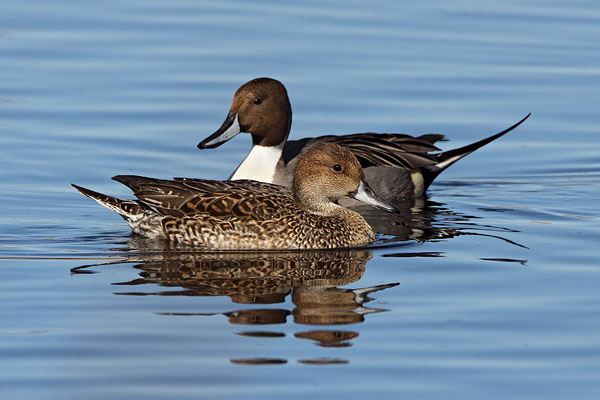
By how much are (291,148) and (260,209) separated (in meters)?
2.74

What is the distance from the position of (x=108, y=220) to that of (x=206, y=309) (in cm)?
319

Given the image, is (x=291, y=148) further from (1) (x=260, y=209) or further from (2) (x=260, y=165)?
(1) (x=260, y=209)

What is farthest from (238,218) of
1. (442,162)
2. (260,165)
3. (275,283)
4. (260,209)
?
(442,162)

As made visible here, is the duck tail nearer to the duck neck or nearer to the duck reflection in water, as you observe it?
the duck neck

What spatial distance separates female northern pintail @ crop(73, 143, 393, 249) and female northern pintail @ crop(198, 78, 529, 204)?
5.65 ft

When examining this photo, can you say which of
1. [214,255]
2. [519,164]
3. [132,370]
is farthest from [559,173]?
[132,370]

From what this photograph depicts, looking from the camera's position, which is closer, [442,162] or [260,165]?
[260,165]

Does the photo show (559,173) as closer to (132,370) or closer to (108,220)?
(108,220)

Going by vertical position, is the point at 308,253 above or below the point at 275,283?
above

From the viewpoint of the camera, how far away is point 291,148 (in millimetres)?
12062

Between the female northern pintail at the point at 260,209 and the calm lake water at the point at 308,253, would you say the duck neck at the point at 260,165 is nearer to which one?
the calm lake water at the point at 308,253

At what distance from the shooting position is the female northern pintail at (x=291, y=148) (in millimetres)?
11680

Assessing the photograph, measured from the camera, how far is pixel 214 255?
29.9 feet

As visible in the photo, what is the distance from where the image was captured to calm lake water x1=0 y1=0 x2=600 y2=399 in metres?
6.41
